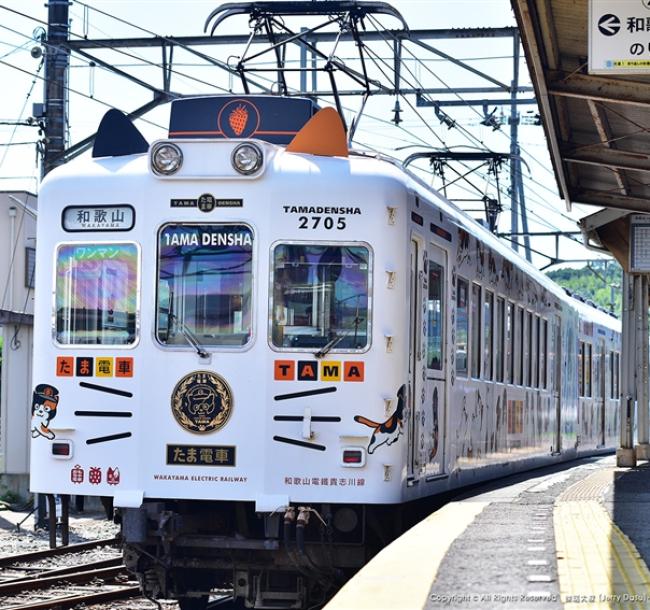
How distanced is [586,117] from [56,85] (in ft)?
26.2

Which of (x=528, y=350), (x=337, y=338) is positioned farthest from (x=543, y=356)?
(x=337, y=338)

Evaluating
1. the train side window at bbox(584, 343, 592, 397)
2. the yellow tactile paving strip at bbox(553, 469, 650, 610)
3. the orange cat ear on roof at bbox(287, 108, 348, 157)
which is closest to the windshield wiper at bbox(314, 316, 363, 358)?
the orange cat ear on roof at bbox(287, 108, 348, 157)

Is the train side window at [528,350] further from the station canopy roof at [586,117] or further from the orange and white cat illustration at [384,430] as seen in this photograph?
the orange and white cat illustration at [384,430]

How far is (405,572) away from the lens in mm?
6211

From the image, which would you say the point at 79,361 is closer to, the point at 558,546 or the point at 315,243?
the point at 315,243

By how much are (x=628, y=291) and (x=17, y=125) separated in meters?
9.89

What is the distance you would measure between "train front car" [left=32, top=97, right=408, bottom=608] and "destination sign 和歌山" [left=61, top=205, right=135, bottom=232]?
0.01 metres

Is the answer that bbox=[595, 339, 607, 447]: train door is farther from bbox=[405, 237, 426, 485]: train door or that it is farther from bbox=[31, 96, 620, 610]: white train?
bbox=[31, 96, 620, 610]: white train

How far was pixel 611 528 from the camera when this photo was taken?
793 cm

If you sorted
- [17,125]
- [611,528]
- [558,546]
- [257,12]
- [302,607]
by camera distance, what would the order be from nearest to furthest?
[558,546], [611,528], [302,607], [257,12], [17,125]

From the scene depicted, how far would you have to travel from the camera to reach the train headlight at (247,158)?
8.38 metres

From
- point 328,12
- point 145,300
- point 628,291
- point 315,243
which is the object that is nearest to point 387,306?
point 315,243

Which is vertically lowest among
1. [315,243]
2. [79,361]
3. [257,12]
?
[79,361]

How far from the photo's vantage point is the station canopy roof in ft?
28.7
